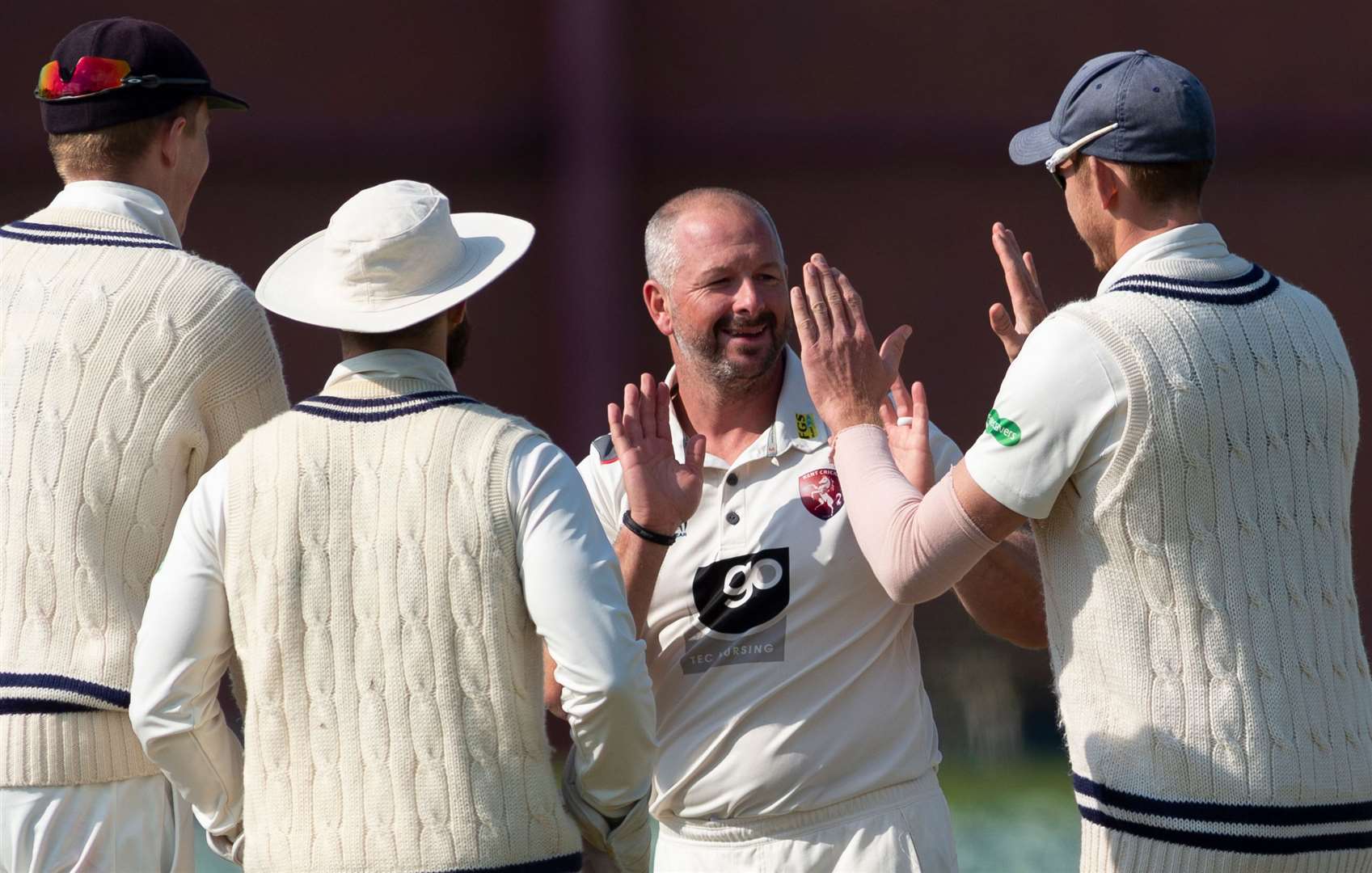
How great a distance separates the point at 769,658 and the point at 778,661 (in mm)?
14

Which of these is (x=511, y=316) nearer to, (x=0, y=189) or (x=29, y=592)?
(x=0, y=189)

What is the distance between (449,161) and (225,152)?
2.27ft

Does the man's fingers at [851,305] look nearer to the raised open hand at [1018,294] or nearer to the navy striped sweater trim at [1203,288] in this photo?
the raised open hand at [1018,294]

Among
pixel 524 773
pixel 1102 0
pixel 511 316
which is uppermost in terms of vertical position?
pixel 1102 0

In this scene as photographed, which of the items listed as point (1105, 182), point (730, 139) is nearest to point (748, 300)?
point (1105, 182)

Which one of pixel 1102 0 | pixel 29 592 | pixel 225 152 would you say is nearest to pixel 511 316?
pixel 225 152

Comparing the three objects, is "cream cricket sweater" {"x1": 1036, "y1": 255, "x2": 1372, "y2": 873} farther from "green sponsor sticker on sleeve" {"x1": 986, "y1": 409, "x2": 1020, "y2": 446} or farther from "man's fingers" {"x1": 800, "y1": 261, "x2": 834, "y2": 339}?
"man's fingers" {"x1": 800, "y1": 261, "x2": 834, "y2": 339}

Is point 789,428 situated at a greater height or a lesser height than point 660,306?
lesser

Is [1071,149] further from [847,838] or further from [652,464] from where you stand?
[847,838]

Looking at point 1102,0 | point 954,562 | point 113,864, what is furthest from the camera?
point 1102,0

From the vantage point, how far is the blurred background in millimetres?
5254

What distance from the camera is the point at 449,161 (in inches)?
210

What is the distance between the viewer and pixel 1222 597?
2.12 meters

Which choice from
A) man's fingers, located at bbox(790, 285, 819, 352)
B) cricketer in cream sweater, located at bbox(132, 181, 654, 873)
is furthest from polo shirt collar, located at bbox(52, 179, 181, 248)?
man's fingers, located at bbox(790, 285, 819, 352)
